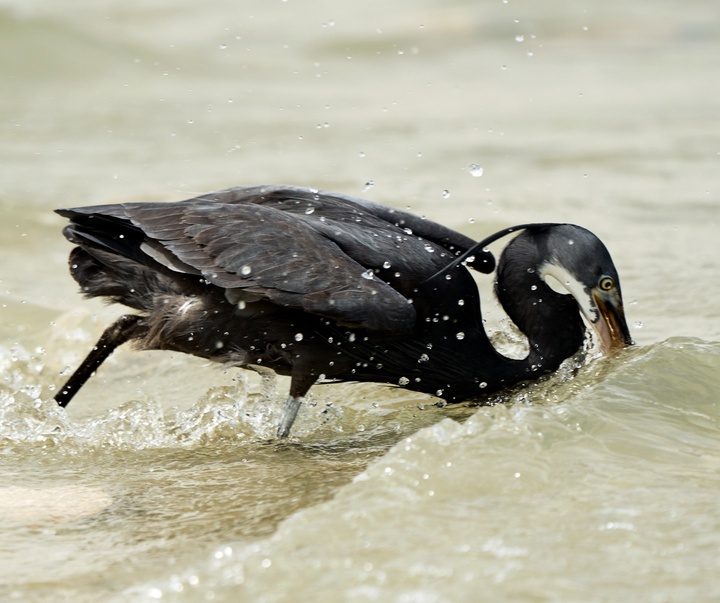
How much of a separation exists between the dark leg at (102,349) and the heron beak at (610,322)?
215cm

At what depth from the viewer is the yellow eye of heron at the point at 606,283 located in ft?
15.7

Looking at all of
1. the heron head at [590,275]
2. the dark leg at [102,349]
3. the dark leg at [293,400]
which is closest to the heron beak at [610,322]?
the heron head at [590,275]

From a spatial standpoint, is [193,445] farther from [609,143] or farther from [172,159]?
[609,143]

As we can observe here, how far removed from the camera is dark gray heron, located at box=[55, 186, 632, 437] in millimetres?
4582

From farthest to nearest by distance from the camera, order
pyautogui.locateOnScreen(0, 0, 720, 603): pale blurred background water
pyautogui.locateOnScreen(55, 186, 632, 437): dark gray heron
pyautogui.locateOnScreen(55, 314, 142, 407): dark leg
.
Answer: pyautogui.locateOnScreen(55, 314, 142, 407): dark leg → pyautogui.locateOnScreen(55, 186, 632, 437): dark gray heron → pyautogui.locateOnScreen(0, 0, 720, 603): pale blurred background water

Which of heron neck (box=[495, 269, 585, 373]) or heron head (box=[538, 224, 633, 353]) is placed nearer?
heron head (box=[538, 224, 633, 353])

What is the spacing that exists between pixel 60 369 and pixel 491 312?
8.37 feet

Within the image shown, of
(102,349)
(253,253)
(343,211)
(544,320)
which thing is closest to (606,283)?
(544,320)

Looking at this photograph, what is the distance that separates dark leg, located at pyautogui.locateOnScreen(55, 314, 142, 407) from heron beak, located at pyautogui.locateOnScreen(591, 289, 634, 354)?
7.05 feet

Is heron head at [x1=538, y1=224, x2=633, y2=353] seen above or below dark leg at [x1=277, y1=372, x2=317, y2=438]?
above

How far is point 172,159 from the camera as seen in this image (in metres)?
10.1

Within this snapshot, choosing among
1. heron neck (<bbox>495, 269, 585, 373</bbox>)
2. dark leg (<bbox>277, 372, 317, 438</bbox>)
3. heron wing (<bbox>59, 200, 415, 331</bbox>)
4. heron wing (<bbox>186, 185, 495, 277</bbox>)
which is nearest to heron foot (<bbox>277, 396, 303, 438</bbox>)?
dark leg (<bbox>277, 372, 317, 438</bbox>)

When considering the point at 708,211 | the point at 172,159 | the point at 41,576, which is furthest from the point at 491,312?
the point at 172,159

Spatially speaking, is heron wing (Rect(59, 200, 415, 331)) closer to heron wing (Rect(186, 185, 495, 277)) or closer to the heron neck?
heron wing (Rect(186, 185, 495, 277))
